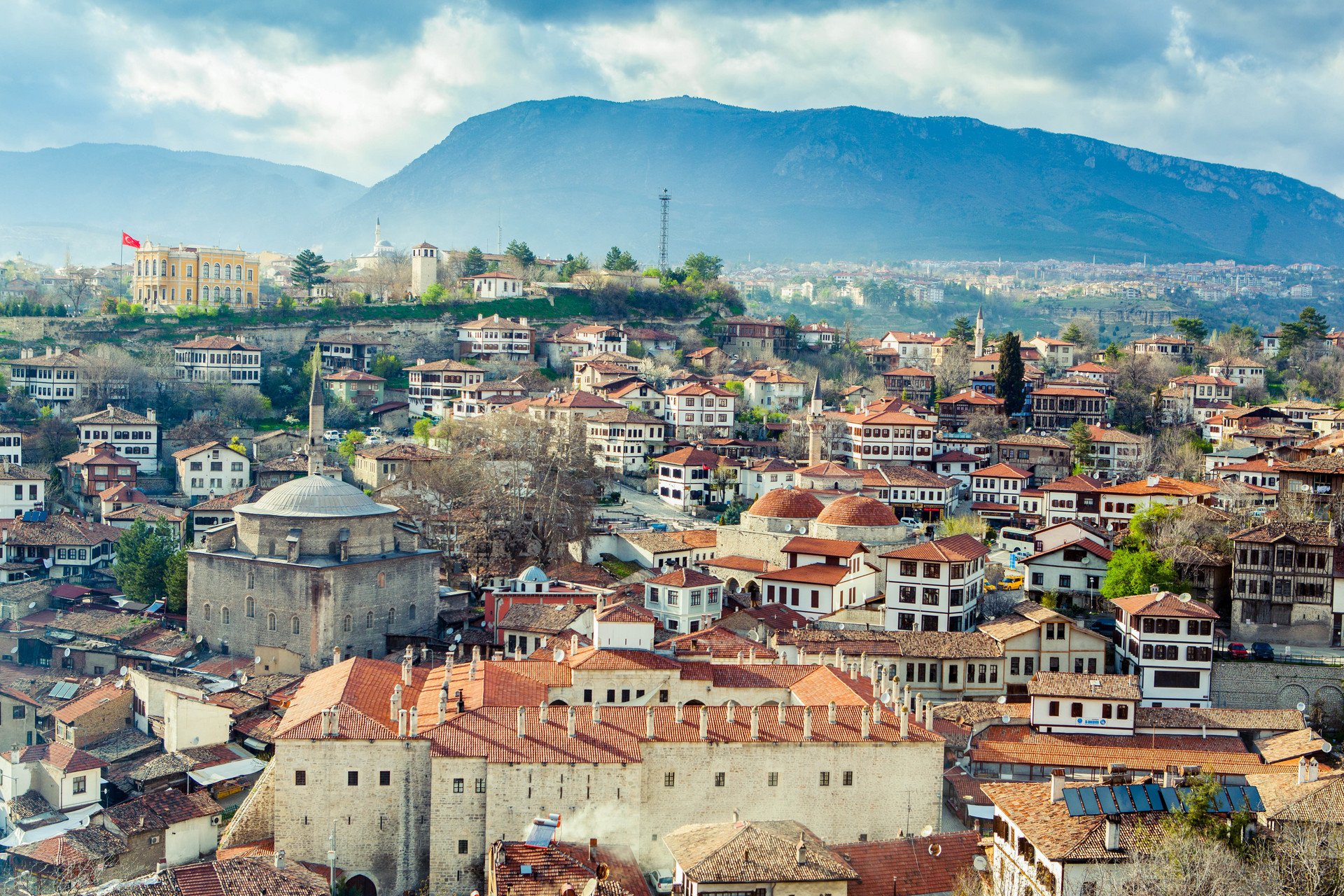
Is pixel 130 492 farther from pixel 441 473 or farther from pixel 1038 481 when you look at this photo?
pixel 1038 481

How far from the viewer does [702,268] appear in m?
97.6

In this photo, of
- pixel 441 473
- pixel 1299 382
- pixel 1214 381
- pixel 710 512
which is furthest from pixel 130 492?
pixel 1299 382

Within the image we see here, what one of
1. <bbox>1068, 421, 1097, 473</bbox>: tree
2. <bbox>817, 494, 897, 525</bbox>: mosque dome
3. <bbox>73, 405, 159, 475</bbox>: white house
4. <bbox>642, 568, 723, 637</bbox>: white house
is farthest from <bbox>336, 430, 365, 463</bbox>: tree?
<bbox>1068, 421, 1097, 473</bbox>: tree

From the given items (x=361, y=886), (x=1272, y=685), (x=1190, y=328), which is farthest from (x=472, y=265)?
(x=361, y=886)

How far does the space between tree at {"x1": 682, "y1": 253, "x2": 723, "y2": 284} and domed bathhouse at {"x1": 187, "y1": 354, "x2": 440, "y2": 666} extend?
187 ft

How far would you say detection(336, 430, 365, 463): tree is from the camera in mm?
61125

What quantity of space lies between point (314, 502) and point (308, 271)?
2164 inches

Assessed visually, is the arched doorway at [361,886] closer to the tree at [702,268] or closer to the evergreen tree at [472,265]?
the evergreen tree at [472,265]

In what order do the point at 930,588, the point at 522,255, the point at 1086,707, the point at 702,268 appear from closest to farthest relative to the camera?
the point at 1086,707, the point at 930,588, the point at 522,255, the point at 702,268

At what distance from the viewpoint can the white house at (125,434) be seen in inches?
2386

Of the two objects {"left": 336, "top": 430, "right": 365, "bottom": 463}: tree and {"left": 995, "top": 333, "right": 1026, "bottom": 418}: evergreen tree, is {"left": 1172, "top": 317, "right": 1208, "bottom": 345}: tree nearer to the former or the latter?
{"left": 995, "top": 333, "right": 1026, "bottom": 418}: evergreen tree

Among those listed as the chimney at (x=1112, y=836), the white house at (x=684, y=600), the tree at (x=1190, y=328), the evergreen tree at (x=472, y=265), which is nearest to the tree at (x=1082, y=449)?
the white house at (x=684, y=600)

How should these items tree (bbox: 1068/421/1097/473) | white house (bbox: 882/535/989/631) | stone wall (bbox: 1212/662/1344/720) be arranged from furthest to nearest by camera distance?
tree (bbox: 1068/421/1097/473) < white house (bbox: 882/535/989/631) < stone wall (bbox: 1212/662/1344/720)

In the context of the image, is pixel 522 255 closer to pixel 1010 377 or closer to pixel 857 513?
pixel 1010 377
